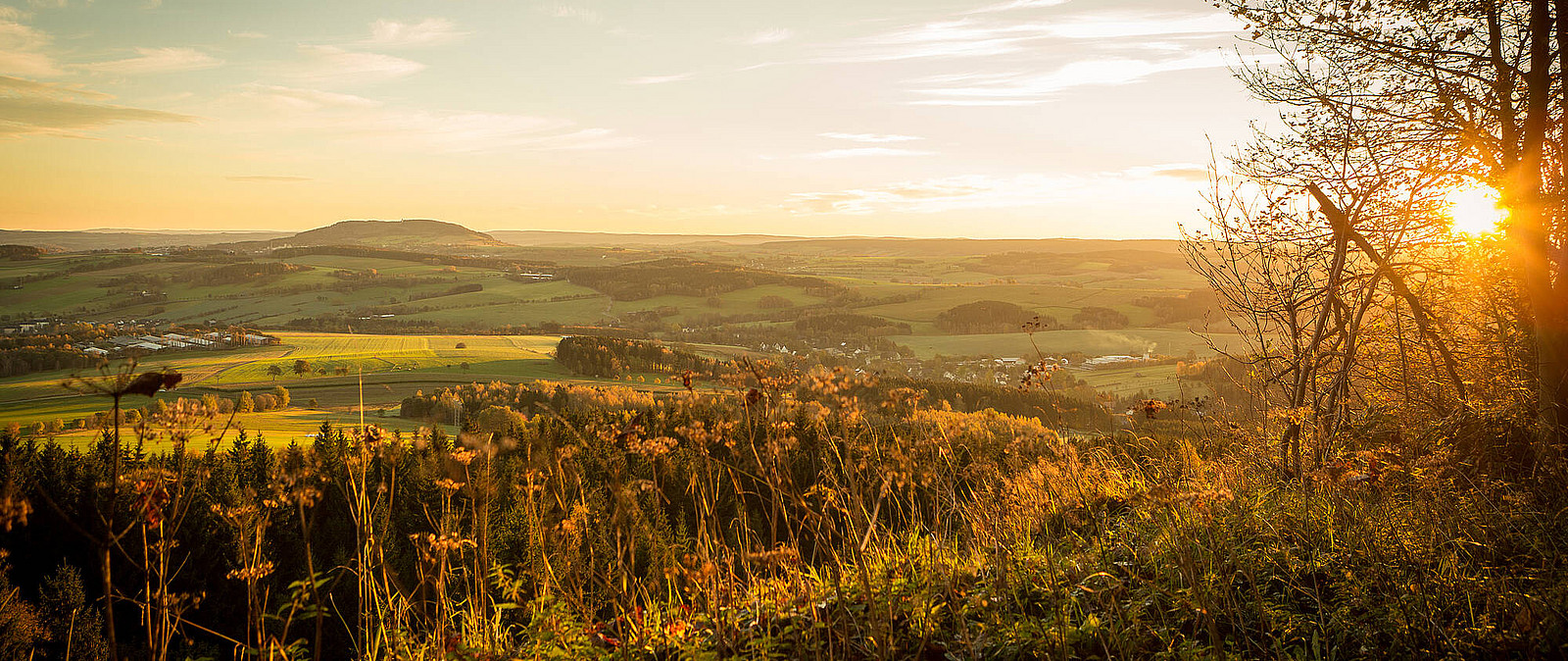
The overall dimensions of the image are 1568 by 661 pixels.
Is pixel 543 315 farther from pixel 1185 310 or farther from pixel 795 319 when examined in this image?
pixel 1185 310

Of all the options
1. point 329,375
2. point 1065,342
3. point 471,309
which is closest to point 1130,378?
point 1065,342

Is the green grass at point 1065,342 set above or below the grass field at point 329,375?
below

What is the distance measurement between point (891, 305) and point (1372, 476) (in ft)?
348

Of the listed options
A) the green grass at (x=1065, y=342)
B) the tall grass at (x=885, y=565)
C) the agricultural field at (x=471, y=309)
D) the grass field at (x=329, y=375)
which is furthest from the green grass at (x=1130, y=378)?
the tall grass at (x=885, y=565)

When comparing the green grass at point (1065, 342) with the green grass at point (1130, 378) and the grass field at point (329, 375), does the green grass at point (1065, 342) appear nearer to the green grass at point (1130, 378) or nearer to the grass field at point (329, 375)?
the green grass at point (1130, 378)

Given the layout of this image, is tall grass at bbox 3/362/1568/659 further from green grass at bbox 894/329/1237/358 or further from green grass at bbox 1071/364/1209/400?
green grass at bbox 894/329/1237/358

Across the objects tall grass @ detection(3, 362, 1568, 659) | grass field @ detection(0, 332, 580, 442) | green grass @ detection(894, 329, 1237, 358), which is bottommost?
green grass @ detection(894, 329, 1237, 358)

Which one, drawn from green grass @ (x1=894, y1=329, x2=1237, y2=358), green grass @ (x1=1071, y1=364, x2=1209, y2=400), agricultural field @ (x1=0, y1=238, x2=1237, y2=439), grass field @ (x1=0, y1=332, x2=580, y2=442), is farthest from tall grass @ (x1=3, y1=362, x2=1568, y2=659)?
green grass @ (x1=894, y1=329, x2=1237, y2=358)

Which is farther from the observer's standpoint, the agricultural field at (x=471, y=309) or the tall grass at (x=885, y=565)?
the agricultural field at (x=471, y=309)

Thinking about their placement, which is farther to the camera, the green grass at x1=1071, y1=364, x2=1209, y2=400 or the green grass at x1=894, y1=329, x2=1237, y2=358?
the green grass at x1=894, y1=329, x2=1237, y2=358

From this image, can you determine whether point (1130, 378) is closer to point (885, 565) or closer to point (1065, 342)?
point (1065, 342)

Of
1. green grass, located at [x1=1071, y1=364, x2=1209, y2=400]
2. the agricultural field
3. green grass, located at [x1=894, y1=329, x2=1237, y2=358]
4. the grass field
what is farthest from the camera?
green grass, located at [x1=894, y1=329, x2=1237, y2=358]

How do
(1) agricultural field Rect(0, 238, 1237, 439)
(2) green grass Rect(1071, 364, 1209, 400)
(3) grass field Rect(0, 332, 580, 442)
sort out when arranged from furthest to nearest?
1. (2) green grass Rect(1071, 364, 1209, 400)
2. (1) agricultural field Rect(0, 238, 1237, 439)
3. (3) grass field Rect(0, 332, 580, 442)

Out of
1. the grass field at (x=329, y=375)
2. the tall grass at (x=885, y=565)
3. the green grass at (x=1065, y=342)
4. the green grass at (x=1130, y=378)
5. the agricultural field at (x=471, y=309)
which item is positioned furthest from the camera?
the green grass at (x=1065, y=342)
